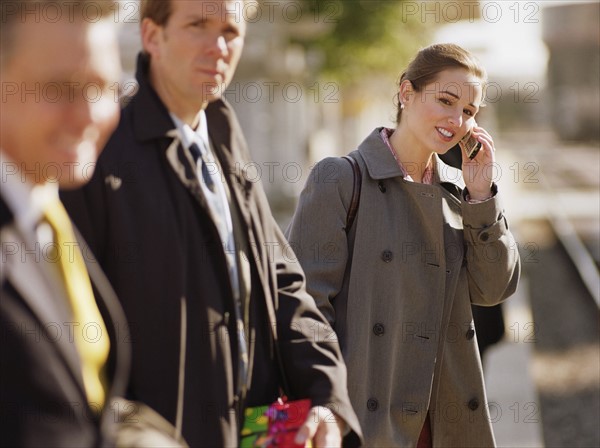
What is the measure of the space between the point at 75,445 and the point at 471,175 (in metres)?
2.46

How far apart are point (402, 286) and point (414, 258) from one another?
11 centimetres

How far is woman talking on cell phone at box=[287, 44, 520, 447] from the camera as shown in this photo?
3756mm

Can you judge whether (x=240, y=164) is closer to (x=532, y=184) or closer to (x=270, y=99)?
(x=270, y=99)

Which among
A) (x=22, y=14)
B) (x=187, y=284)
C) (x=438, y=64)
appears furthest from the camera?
(x=438, y=64)

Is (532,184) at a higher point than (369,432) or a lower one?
lower

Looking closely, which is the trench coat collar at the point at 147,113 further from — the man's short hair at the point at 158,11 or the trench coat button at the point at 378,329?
the trench coat button at the point at 378,329

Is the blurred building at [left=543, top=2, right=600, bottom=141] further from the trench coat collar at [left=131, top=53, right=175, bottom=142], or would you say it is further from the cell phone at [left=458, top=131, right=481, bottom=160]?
the trench coat collar at [left=131, top=53, right=175, bottom=142]

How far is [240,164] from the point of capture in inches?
108

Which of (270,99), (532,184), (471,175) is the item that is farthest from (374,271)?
(532,184)

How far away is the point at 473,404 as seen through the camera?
13.0ft

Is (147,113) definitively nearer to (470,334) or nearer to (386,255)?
(386,255)

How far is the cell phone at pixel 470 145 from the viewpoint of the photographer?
3.93 m

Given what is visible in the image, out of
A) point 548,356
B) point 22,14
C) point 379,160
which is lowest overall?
point 548,356

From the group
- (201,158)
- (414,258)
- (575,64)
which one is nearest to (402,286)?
→ (414,258)
